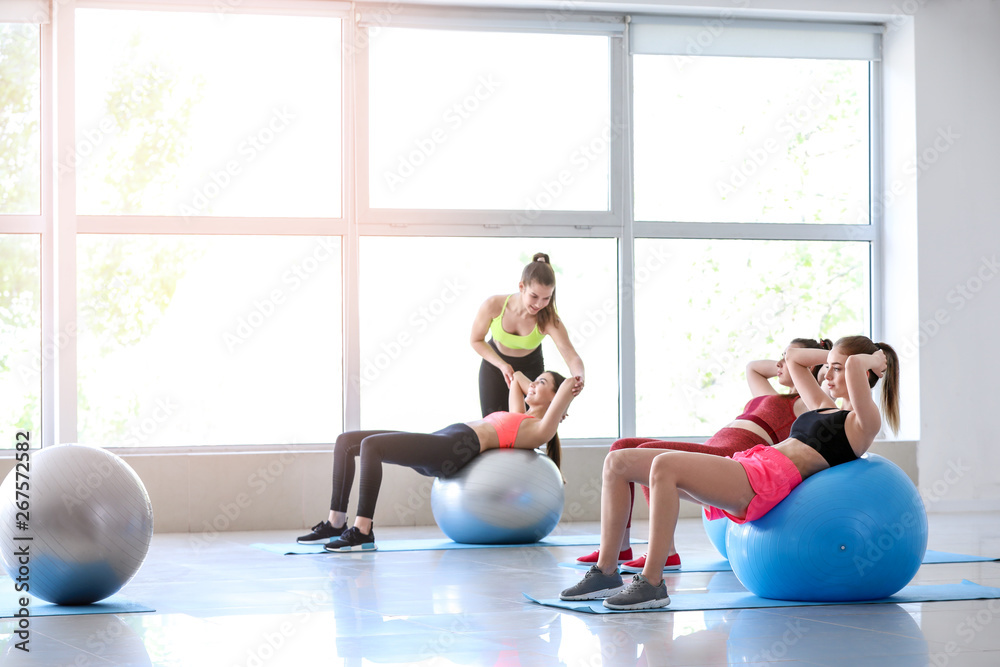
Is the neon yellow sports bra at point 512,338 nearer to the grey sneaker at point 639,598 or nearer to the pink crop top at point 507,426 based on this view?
the pink crop top at point 507,426

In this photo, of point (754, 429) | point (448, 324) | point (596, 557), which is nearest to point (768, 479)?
point (754, 429)

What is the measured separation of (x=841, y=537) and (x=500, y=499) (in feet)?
7.14

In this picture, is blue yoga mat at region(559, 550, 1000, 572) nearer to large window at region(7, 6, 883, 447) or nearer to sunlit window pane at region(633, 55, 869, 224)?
large window at region(7, 6, 883, 447)

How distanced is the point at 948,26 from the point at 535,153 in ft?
9.37

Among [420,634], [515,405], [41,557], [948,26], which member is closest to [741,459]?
[420,634]

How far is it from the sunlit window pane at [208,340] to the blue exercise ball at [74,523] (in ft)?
10.6

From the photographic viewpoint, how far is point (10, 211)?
20.7 feet

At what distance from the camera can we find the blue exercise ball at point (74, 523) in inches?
122

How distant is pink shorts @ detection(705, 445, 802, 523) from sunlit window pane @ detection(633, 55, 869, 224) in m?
4.03

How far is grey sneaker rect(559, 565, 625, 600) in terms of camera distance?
330 cm

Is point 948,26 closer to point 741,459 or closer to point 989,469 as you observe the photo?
point 989,469

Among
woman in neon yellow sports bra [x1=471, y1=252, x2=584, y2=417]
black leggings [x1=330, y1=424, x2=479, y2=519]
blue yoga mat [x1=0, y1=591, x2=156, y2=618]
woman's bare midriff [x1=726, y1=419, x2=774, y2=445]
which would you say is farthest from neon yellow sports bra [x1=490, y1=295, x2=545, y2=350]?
blue yoga mat [x1=0, y1=591, x2=156, y2=618]

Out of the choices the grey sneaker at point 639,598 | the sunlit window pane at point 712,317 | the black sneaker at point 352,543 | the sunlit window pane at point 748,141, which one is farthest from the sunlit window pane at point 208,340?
the grey sneaker at point 639,598

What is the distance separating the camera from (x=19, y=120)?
6309 millimetres
